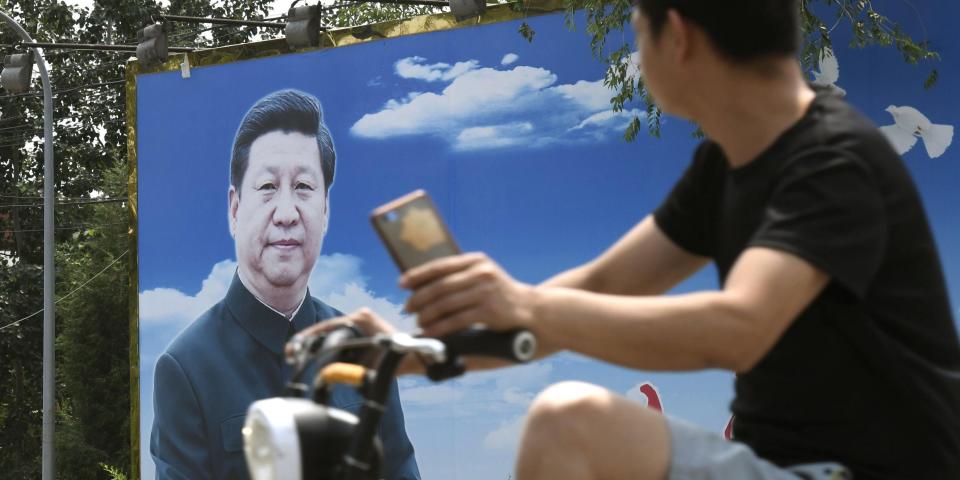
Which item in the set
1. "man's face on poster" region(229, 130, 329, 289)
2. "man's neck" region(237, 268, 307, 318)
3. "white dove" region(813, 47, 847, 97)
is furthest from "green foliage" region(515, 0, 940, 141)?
"man's neck" region(237, 268, 307, 318)

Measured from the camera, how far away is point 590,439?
5.54 feet

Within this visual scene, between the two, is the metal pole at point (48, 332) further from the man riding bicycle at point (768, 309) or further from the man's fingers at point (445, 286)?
the man's fingers at point (445, 286)

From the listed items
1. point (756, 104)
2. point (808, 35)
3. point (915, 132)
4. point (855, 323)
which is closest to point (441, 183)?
point (808, 35)

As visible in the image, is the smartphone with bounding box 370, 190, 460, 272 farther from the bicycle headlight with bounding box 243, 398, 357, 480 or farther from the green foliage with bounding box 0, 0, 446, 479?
the green foliage with bounding box 0, 0, 446, 479

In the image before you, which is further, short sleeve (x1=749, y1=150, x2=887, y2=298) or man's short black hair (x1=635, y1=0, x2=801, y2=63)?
man's short black hair (x1=635, y1=0, x2=801, y2=63)

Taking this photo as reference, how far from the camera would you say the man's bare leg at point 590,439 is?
5.54 ft

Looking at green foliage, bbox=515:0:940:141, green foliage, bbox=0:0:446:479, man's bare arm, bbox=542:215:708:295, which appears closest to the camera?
man's bare arm, bbox=542:215:708:295

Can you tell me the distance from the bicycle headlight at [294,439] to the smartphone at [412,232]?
0.77 feet

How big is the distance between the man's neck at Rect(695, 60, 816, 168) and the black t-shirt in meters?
0.02

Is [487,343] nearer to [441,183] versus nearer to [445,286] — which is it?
[445,286]

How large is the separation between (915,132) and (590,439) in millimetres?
6021

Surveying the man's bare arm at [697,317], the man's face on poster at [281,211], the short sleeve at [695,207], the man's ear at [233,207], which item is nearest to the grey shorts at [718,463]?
the man's bare arm at [697,317]

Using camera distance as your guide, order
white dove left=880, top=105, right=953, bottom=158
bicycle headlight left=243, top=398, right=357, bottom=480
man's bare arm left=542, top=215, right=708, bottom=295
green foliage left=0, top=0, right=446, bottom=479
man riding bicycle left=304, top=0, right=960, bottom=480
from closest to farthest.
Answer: bicycle headlight left=243, top=398, right=357, bottom=480
man riding bicycle left=304, top=0, right=960, bottom=480
man's bare arm left=542, top=215, right=708, bottom=295
white dove left=880, top=105, right=953, bottom=158
green foliage left=0, top=0, right=446, bottom=479

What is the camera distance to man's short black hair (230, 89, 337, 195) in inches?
372
